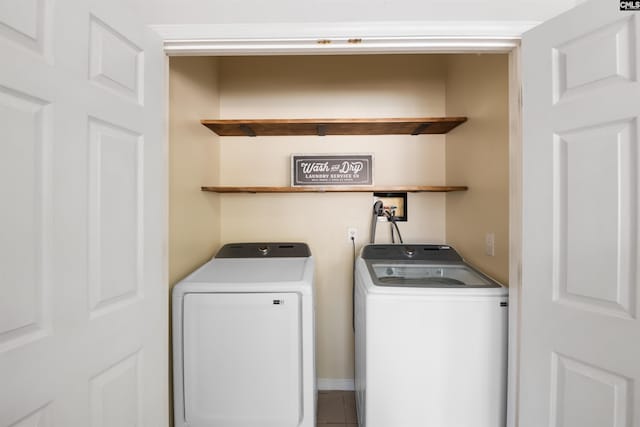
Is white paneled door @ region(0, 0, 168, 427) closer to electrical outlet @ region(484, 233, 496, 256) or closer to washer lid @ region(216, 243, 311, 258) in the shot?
washer lid @ region(216, 243, 311, 258)

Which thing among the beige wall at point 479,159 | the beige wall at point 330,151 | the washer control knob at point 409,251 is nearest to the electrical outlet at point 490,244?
the beige wall at point 479,159

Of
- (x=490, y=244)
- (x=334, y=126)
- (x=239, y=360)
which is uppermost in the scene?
(x=334, y=126)

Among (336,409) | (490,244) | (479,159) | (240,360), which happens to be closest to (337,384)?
(336,409)

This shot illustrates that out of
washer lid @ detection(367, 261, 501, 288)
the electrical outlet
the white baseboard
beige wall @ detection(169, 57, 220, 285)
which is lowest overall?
the white baseboard

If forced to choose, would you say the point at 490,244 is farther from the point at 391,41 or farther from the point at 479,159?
the point at 391,41

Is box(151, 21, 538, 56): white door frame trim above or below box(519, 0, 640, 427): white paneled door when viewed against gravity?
above

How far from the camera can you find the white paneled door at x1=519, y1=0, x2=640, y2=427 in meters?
0.89

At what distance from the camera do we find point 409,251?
1.99 metres

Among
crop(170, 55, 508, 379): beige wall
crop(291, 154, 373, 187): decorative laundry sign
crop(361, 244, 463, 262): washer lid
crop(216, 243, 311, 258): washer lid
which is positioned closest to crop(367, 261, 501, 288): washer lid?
crop(361, 244, 463, 262): washer lid

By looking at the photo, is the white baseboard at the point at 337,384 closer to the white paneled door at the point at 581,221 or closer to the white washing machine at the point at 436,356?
the white washing machine at the point at 436,356

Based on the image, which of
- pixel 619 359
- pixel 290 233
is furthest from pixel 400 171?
pixel 619 359

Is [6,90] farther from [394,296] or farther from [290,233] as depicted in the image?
[290,233]

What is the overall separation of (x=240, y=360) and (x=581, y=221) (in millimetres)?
1552

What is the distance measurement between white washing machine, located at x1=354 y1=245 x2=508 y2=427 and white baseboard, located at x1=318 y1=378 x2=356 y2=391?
0.91m
